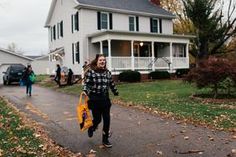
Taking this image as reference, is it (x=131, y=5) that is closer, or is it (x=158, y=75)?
(x=158, y=75)

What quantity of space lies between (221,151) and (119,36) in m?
22.9

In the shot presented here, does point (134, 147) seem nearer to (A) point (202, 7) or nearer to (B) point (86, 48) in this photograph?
(B) point (86, 48)

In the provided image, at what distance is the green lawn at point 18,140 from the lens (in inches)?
311

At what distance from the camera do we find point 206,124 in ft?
35.6

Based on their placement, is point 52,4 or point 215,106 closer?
point 215,106

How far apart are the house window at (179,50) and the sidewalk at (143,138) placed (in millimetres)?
24637

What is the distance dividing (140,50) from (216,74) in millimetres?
19501

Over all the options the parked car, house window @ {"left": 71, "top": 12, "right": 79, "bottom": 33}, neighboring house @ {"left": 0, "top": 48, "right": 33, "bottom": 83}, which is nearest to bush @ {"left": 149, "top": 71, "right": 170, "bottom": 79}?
house window @ {"left": 71, "top": 12, "right": 79, "bottom": 33}

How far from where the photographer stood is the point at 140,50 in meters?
35.8

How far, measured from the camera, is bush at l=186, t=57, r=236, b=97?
54.2 ft

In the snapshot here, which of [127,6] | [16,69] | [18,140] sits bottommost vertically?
[18,140]

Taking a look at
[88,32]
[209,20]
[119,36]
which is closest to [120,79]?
[119,36]

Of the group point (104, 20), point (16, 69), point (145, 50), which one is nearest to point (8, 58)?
point (16, 69)

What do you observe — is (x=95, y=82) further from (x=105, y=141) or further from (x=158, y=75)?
(x=158, y=75)
